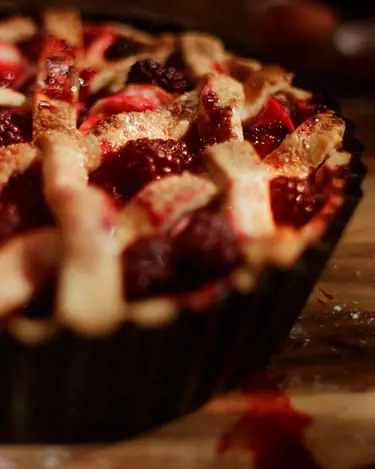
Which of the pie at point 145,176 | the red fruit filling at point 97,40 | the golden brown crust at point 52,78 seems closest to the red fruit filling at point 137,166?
the pie at point 145,176

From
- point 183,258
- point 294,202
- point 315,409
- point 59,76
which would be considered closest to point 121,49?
point 59,76

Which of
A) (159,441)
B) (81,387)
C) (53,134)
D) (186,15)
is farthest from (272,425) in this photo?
(186,15)

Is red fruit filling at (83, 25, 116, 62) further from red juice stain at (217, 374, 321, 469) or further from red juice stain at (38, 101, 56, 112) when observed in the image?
red juice stain at (217, 374, 321, 469)

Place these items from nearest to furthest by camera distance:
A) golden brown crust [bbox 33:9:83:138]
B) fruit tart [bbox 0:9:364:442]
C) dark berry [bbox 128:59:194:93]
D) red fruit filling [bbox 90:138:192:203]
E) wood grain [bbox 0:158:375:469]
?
fruit tart [bbox 0:9:364:442] < wood grain [bbox 0:158:375:469] < red fruit filling [bbox 90:138:192:203] < golden brown crust [bbox 33:9:83:138] < dark berry [bbox 128:59:194:93]

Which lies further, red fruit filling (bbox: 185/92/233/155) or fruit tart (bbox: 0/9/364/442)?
red fruit filling (bbox: 185/92/233/155)

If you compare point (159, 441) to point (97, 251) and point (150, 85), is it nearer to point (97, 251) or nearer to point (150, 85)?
point (97, 251)

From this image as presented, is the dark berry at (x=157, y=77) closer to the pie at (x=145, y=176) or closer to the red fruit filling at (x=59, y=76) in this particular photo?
the pie at (x=145, y=176)

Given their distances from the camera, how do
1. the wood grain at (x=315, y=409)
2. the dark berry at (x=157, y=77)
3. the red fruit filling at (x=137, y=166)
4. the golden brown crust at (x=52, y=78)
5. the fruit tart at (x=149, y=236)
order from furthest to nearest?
1. the dark berry at (x=157, y=77)
2. the golden brown crust at (x=52, y=78)
3. the red fruit filling at (x=137, y=166)
4. the wood grain at (x=315, y=409)
5. the fruit tart at (x=149, y=236)

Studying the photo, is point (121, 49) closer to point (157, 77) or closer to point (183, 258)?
point (157, 77)

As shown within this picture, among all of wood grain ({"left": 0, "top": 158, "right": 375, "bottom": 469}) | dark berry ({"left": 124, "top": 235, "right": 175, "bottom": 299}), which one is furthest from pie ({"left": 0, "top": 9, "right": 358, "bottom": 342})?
wood grain ({"left": 0, "top": 158, "right": 375, "bottom": 469})
